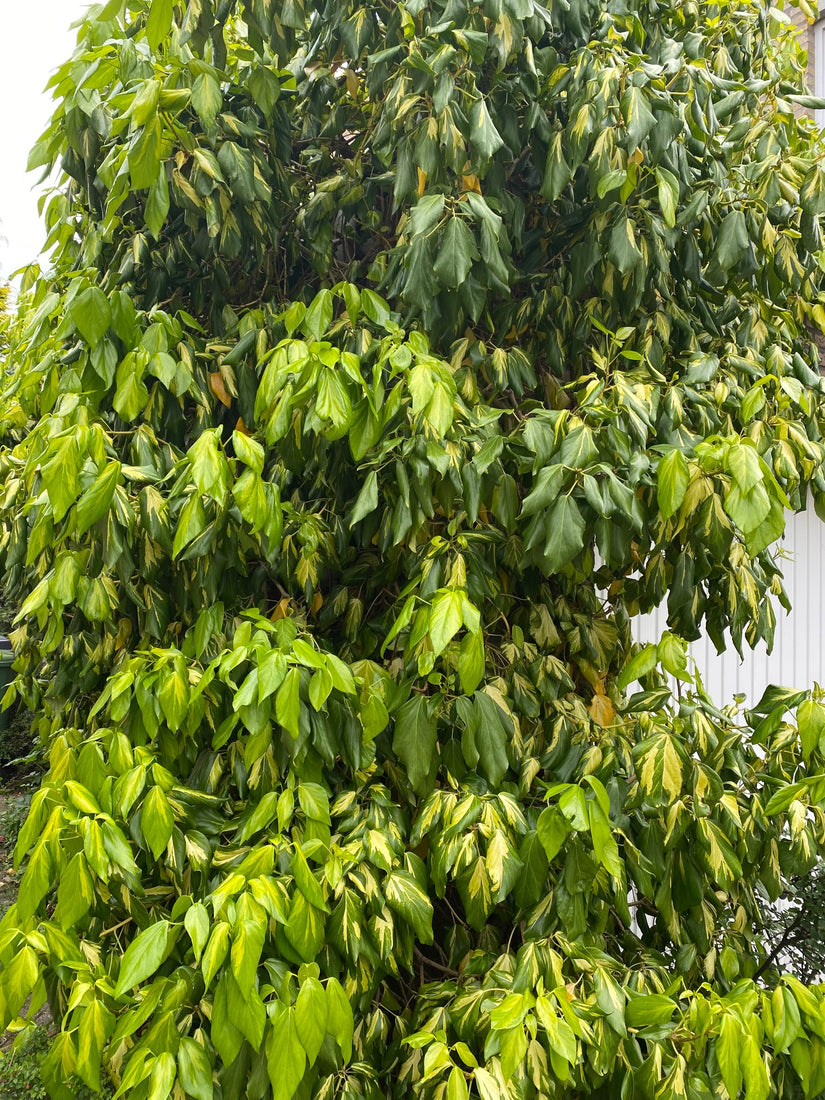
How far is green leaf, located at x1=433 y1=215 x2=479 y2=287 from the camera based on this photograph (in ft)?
5.67

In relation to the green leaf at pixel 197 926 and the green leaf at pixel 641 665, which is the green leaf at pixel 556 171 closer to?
the green leaf at pixel 641 665

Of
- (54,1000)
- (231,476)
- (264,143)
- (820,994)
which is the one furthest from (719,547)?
(54,1000)

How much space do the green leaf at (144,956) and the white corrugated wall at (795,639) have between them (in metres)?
3.27

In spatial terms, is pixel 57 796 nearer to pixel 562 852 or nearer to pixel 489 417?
pixel 562 852

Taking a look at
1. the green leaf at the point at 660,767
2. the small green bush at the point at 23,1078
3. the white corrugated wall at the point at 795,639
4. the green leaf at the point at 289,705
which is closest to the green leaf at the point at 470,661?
the green leaf at the point at 289,705

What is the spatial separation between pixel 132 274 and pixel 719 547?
159 cm

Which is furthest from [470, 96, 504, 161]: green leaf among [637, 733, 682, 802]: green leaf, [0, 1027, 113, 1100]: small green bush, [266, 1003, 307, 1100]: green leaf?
[0, 1027, 113, 1100]: small green bush

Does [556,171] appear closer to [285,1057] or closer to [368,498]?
[368,498]

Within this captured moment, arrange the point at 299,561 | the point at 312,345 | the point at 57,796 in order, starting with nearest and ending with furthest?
the point at 57,796 < the point at 312,345 < the point at 299,561

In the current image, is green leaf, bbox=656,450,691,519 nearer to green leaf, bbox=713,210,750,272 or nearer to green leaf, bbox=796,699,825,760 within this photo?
green leaf, bbox=796,699,825,760

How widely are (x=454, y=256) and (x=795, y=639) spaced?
3505 millimetres

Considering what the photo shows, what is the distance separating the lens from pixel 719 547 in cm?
168

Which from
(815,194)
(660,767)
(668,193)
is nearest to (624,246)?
(668,193)

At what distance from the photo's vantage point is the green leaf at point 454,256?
1.73m
